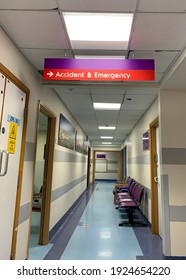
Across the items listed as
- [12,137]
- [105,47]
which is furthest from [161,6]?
[12,137]

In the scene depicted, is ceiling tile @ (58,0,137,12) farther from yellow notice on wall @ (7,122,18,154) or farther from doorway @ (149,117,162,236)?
doorway @ (149,117,162,236)

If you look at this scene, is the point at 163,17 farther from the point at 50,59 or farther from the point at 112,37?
the point at 50,59

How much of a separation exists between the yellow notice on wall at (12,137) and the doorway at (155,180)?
2.68m

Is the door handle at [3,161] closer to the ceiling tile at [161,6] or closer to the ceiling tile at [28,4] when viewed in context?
the ceiling tile at [28,4]

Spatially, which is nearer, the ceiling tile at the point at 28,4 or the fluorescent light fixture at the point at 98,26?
the ceiling tile at the point at 28,4

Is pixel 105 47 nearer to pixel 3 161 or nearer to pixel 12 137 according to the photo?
pixel 12 137

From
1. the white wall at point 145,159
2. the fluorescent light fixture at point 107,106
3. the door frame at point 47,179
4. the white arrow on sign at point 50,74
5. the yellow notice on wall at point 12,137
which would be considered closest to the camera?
the yellow notice on wall at point 12,137

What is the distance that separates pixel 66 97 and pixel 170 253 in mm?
3327

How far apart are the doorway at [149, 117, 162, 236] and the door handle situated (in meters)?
2.88

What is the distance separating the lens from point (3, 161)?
1879 millimetres

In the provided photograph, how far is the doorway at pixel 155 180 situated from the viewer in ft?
12.6

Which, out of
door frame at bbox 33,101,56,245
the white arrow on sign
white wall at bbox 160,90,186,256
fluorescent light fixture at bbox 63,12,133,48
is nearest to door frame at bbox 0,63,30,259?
the white arrow on sign

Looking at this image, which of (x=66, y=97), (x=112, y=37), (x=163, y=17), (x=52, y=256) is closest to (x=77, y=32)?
(x=112, y=37)

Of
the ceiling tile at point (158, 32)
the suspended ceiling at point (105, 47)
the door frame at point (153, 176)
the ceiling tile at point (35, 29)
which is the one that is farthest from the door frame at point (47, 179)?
the door frame at point (153, 176)
